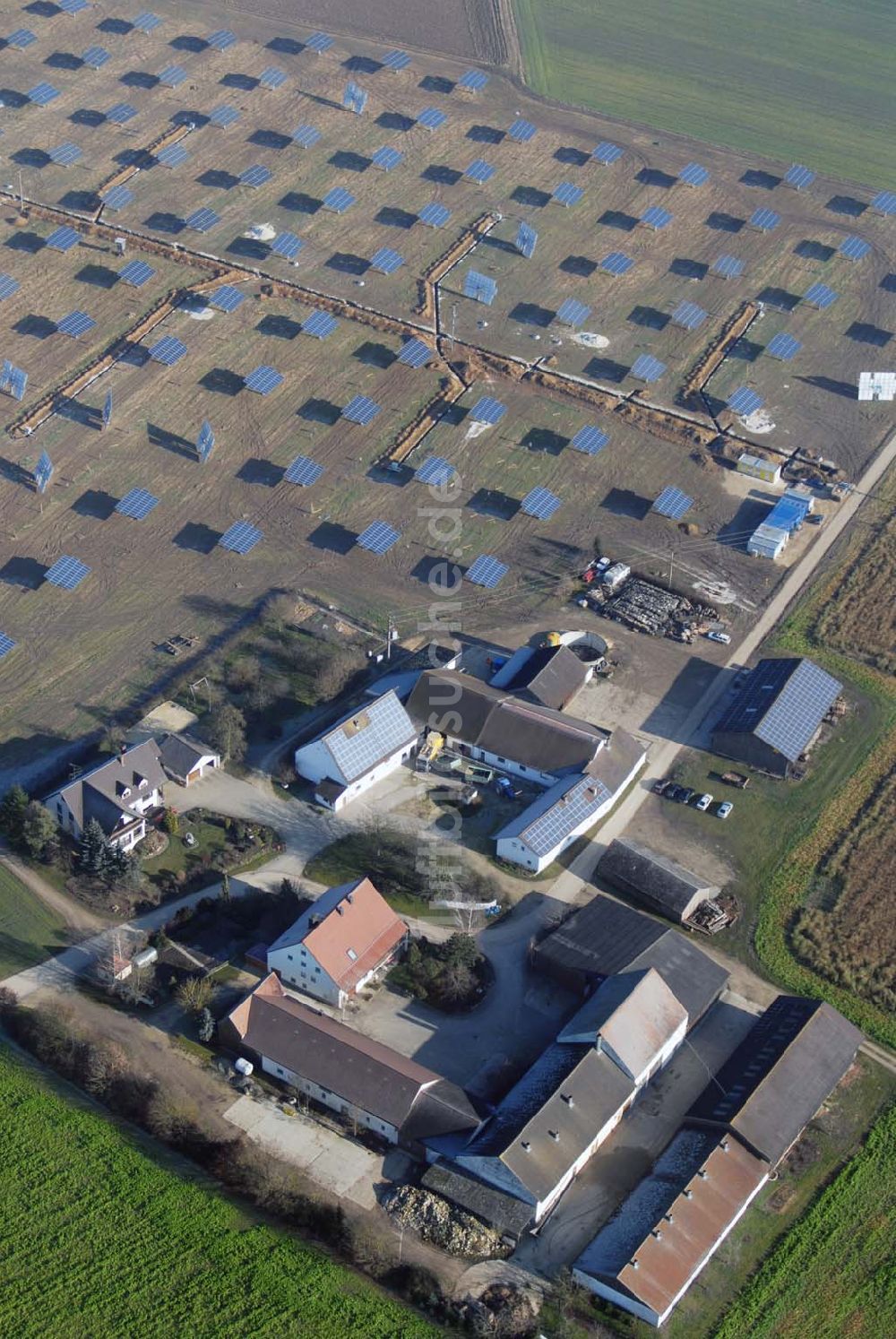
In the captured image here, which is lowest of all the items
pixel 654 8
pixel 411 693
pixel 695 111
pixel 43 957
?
pixel 43 957

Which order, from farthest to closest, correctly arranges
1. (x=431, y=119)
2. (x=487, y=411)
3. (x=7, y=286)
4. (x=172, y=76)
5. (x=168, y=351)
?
(x=172, y=76) < (x=431, y=119) < (x=7, y=286) < (x=168, y=351) < (x=487, y=411)

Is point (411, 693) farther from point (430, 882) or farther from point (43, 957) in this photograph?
point (43, 957)

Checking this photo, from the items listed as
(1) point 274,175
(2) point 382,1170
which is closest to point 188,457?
(1) point 274,175

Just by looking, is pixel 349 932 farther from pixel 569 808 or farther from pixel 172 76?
pixel 172 76

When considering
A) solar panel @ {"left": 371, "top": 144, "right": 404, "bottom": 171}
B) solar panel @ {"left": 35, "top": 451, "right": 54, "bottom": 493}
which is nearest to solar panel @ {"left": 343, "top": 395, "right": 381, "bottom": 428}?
solar panel @ {"left": 35, "top": 451, "right": 54, "bottom": 493}

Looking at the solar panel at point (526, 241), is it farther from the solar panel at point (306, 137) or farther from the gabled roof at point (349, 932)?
the gabled roof at point (349, 932)

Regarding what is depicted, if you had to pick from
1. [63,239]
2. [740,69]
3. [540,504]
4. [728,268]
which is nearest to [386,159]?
[63,239]
